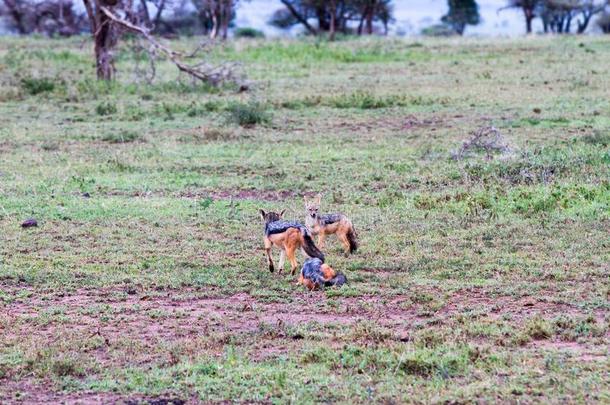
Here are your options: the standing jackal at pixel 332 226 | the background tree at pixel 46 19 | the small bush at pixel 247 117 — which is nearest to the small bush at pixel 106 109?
the small bush at pixel 247 117

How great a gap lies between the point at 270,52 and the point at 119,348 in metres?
21.0

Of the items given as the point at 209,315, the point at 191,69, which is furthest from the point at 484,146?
the point at 191,69

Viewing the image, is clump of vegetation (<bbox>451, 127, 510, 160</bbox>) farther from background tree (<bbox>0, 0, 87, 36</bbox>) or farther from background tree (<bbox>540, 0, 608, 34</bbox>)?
background tree (<bbox>540, 0, 608, 34</bbox>)

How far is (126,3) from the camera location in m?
21.9

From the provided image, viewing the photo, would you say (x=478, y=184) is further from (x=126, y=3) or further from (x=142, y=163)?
(x=126, y=3)

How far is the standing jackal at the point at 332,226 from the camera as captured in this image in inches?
335

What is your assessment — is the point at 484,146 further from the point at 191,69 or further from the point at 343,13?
the point at 343,13

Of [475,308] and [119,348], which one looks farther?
A: [475,308]

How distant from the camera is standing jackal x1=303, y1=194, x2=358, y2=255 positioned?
8.50 meters

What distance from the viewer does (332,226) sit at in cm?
851

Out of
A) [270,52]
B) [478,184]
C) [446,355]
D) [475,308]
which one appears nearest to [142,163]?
[478,184]

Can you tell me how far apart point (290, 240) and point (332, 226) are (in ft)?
2.57

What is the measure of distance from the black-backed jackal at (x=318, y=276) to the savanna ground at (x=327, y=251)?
9cm

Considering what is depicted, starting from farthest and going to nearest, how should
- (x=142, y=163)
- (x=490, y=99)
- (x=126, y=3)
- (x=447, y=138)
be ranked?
(x=126, y=3)
(x=490, y=99)
(x=447, y=138)
(x=142, y=163)
